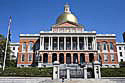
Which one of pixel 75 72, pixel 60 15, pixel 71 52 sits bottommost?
pixel 75 72

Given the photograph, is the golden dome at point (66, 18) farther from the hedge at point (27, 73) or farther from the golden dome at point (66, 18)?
the hedge at point (27, 73)

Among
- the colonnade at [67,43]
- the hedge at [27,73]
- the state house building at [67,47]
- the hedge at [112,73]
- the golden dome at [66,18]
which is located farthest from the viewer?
the golden dome at [66,18]

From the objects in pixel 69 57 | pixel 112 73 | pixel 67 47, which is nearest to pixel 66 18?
pixel 67 47

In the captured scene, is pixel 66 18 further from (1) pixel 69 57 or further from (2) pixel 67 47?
(1) pixel 69 57

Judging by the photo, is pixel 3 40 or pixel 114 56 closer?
pixel 3 40

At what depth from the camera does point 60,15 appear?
72562 millimetres

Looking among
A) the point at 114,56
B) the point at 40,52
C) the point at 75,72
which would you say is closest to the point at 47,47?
the point at 40,52

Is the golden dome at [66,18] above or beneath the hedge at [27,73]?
above

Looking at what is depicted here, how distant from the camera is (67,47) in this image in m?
60.5

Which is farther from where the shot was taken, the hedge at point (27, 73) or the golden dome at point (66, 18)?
the golden dome at point (66, 18)

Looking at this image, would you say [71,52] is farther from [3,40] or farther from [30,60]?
[3,40]

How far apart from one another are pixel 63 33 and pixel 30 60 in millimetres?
17518

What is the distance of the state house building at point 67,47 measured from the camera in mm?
57531

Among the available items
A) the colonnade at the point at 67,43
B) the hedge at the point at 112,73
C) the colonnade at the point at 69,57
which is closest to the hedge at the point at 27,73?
the hedge at the point at 112,73
